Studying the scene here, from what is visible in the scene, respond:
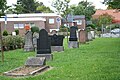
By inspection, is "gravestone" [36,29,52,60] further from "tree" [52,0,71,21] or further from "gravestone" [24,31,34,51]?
"tree" [52,0,71,21]

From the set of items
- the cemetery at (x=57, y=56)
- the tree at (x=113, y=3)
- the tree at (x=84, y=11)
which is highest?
the tree at (x=84, y=11)

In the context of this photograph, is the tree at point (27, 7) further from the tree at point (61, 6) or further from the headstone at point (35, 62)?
the headstone at point (35, 62)

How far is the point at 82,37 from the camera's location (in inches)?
1432

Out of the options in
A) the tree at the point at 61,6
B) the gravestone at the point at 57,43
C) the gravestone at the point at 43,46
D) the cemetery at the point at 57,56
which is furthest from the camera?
the tree at the point at 61,6

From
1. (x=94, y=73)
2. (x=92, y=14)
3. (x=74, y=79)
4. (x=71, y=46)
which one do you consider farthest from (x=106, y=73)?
(x=92, y=14)

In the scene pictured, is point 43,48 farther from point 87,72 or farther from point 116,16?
point 116,16

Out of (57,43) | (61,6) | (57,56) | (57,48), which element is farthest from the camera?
(61,6)

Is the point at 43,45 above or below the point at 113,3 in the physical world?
below

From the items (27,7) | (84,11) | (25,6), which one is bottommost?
(84,11)

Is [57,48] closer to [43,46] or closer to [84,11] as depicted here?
[43,46]

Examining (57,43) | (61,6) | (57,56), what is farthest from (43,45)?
(61,6)

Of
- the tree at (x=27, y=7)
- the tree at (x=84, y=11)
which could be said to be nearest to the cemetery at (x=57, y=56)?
the tree at (x=27, y=7)

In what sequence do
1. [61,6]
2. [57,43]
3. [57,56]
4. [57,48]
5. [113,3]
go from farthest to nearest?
1. [61,6]
2. [113,3]
3. [57,43]
4. [57,48]
5. [57,56]

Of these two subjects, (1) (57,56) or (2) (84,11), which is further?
(2) (84,11)
